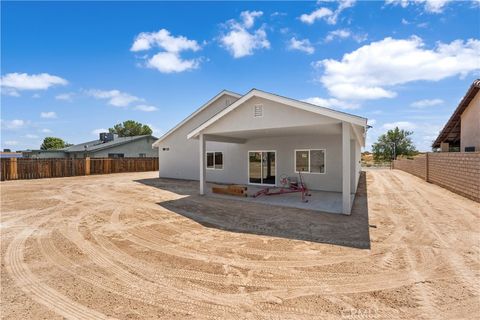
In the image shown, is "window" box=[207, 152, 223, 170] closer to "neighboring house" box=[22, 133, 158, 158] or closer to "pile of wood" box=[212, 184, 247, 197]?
"pile of wood" box=[212, 184, 247, 197]

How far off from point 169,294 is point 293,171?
401 inches

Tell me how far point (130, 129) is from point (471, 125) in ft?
192

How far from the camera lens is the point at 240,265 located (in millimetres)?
3965

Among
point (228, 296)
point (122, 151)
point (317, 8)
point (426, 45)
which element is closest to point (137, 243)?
point (228, 296)

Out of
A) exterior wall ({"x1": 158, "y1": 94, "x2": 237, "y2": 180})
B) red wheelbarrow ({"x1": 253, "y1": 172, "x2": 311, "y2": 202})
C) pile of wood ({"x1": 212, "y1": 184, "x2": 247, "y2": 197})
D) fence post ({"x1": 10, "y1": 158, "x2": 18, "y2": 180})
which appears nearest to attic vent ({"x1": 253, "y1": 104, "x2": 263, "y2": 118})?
pile of wood ({"x1": 212, "y1": 184, "x2": 247, "y2": 197})

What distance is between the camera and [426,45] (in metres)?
8.92

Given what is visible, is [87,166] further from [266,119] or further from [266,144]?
[266,119]

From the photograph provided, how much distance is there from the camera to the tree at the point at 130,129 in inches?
2217

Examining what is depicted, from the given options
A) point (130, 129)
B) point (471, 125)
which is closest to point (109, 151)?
point (471, 125)

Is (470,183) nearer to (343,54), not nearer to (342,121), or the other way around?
(342,121)

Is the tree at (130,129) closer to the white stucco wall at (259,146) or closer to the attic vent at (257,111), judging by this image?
the white stucco wall at (259,146)

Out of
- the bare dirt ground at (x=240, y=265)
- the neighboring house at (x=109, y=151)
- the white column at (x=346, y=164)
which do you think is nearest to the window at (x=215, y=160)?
the bare dirt ground at (x=240, y=265)

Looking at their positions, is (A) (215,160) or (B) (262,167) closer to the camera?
(B) (262,167)

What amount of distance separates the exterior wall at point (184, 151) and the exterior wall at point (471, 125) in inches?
521
